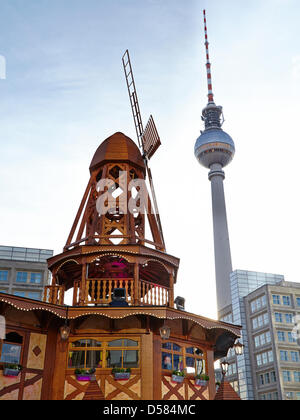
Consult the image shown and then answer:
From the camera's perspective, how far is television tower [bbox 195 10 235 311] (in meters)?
139

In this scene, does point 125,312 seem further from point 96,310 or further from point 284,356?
point 284,356

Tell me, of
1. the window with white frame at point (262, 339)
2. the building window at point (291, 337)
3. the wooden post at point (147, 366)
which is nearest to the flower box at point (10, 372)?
the wooden post at point (147, 366)

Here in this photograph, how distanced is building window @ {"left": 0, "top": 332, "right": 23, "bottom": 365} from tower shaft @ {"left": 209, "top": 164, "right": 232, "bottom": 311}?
343 ft

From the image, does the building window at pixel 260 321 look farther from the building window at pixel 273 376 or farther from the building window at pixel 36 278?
the building window at pixel 36 278

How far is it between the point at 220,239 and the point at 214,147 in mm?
33358

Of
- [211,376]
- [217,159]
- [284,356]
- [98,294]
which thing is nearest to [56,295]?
[98,294]

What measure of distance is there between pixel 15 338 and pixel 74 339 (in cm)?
287

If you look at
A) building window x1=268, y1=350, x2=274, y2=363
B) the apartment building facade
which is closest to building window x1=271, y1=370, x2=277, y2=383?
the apartment building facade

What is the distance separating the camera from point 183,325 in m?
24.2

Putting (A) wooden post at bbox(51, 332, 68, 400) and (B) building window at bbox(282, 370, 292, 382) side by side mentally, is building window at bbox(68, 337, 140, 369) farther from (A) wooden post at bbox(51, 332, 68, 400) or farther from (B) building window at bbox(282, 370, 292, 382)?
(B) building window at bbox(282, 370, 292, 382)

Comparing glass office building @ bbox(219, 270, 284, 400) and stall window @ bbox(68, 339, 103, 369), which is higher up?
glass office building @ bbox(219, 270, 284, 400)
